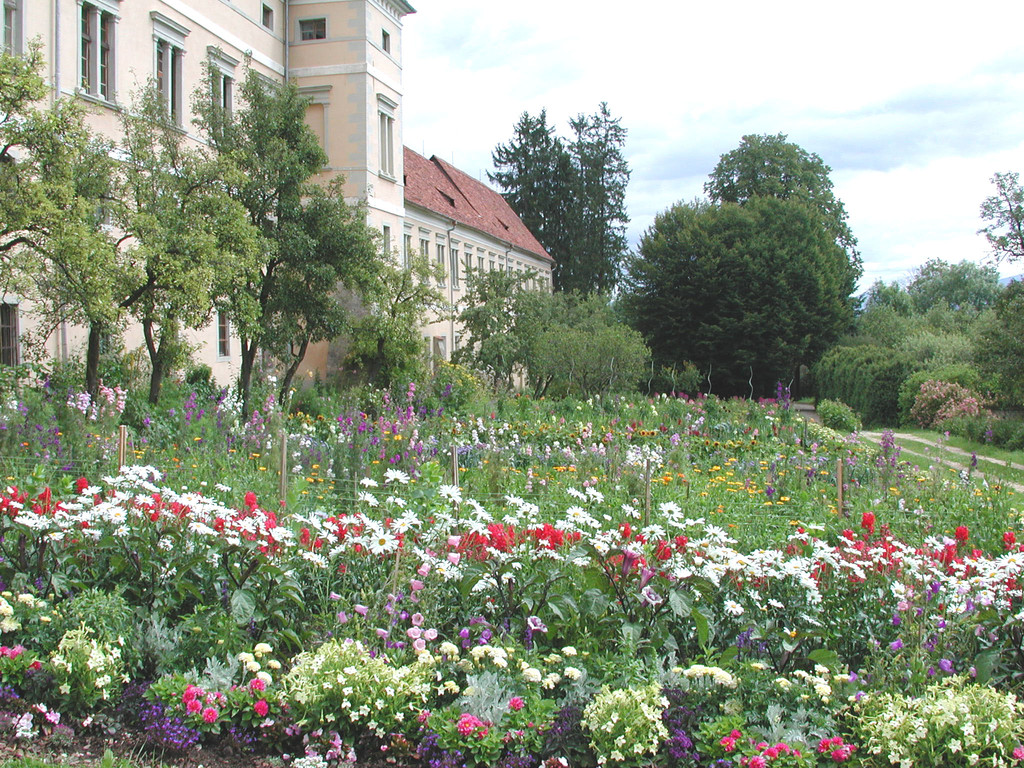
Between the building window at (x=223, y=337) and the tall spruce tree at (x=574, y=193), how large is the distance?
31636mm

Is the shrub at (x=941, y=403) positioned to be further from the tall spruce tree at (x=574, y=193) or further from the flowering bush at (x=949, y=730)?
the tall spruce tree at (x=574, y=193)

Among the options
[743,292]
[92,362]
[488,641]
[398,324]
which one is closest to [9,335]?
[92,362]

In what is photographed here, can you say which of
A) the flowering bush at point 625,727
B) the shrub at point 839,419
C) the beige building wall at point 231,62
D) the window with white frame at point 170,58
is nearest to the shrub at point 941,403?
the shrub at point 839,419

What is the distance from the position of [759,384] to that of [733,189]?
14.1 metres

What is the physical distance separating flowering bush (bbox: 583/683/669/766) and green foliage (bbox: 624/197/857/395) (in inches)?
1400

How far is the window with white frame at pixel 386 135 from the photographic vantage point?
27250mm

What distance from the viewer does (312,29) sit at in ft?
86.3

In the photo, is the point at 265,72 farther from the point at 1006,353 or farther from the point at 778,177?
the point at 778,177

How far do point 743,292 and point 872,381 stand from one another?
39.4ft

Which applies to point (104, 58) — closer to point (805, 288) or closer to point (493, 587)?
point (493, 587)

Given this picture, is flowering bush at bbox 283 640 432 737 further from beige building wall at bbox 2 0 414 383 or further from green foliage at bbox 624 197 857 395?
green foliage at bbox 624 197 857 395

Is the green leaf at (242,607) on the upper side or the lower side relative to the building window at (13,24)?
lower

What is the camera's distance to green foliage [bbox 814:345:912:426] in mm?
27594

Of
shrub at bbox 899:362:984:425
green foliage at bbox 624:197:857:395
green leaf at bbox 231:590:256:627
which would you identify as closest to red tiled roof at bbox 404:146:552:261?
green foliage at bbox 624:197:857:395
